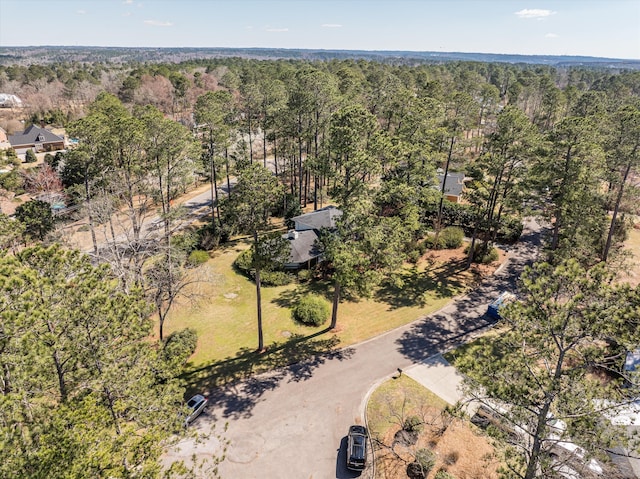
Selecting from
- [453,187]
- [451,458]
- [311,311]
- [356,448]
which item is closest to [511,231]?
[453,187]

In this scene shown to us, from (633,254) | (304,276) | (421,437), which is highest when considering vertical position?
(633,254)

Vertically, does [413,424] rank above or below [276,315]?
above

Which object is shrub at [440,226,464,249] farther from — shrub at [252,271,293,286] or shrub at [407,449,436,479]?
shrub at [407,449,436,479]

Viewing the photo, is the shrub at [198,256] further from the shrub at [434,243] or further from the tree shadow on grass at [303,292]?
the shrub at [434,243]

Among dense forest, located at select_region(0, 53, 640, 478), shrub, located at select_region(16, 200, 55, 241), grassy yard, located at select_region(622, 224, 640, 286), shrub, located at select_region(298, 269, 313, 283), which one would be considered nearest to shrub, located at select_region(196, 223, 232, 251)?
dense forest, located at select_region(0, 53, 640, 478)

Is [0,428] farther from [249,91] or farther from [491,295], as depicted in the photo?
[249,91]

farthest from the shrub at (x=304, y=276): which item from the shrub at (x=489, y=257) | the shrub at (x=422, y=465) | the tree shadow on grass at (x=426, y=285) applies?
the shrub at (x=422, y=465)

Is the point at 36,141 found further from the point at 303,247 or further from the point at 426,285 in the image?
the point at 426,285
